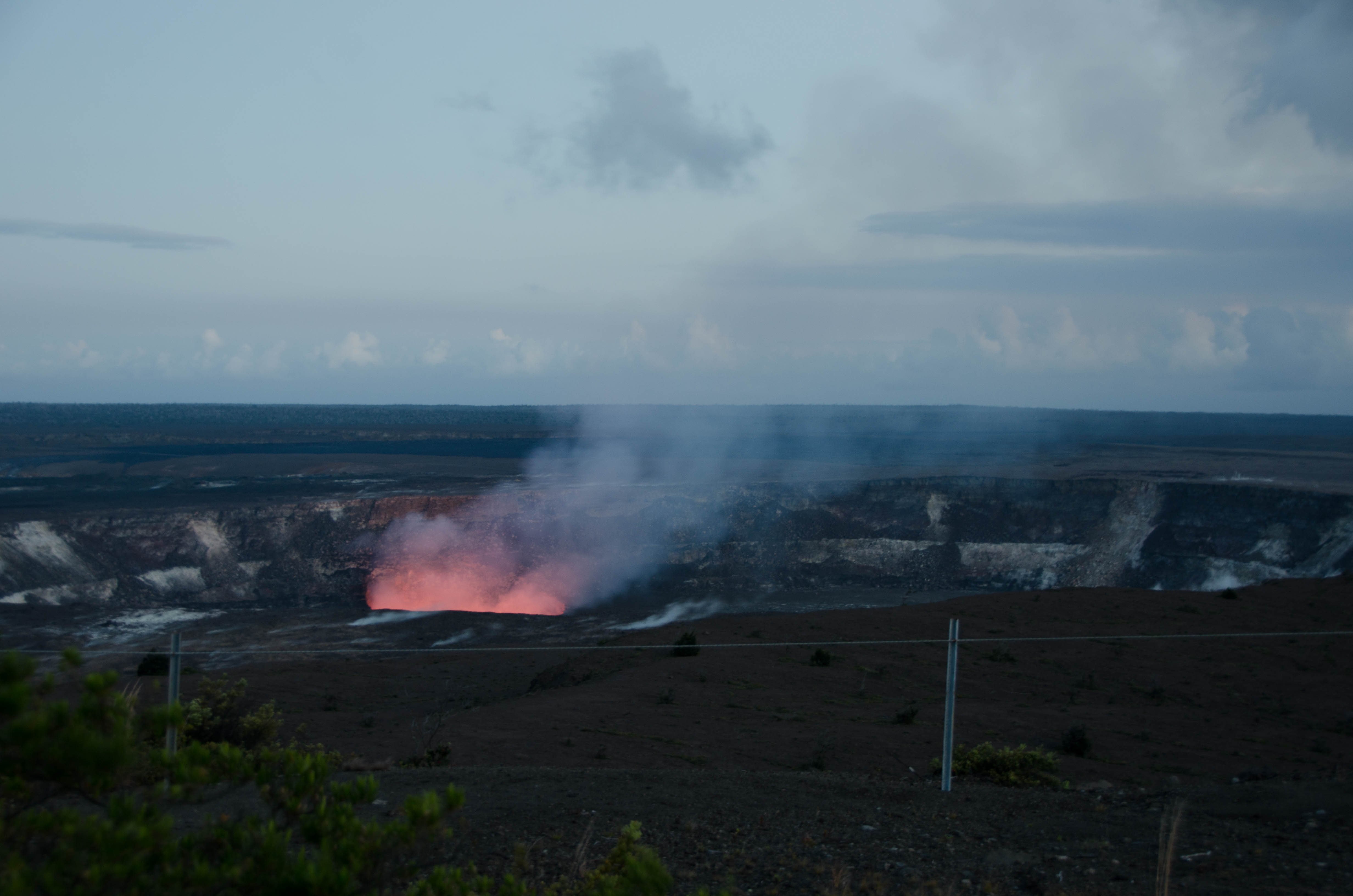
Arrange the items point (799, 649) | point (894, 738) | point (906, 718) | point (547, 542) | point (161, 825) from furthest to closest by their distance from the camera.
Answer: point (547, 542) → point (799, 649) → point (906, 718) → point (894, 738) → point (161, 825)

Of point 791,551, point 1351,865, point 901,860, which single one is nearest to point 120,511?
point 791,551

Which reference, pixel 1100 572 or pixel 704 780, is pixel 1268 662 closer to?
pixel 704 780

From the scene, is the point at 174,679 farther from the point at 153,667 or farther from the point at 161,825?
the point at 153,667

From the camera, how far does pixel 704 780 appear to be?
8.52 m

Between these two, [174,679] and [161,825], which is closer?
[161,825]

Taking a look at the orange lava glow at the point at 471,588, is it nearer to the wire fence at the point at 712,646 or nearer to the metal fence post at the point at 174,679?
the wire fence at the point at 712,646

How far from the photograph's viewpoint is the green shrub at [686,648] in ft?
54.9

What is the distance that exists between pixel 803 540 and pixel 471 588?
49.8 ft

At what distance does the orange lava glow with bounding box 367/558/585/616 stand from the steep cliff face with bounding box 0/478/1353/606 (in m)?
1.25

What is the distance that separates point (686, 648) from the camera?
16.0 metres

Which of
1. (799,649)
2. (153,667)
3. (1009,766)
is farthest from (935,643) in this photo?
(153,667)

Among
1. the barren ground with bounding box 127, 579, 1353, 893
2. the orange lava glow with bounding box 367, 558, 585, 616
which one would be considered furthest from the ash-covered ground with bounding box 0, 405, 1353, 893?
the orange lava glow with bounding box 367, 558, 585, 616

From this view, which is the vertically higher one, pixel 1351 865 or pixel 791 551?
pixel 1351 865

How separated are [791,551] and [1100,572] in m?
13.1
